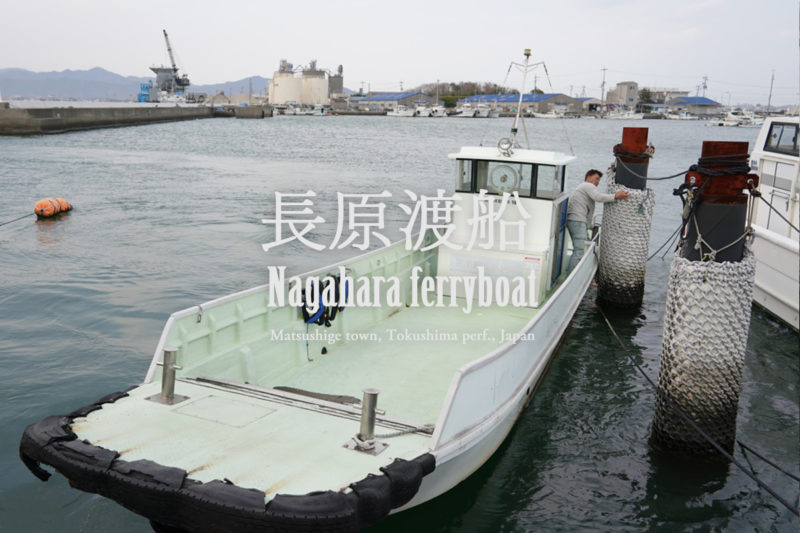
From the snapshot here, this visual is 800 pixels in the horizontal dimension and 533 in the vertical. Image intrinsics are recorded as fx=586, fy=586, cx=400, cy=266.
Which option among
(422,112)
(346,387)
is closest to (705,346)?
(346,387)

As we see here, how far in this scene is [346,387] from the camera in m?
6.76

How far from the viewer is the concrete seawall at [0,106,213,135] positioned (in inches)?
1917

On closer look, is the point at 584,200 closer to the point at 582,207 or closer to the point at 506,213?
the point at 582,207

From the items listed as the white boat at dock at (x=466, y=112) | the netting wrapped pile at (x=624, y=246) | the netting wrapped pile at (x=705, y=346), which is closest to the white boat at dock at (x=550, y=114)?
the white boat at dock at (x=466, y=112)

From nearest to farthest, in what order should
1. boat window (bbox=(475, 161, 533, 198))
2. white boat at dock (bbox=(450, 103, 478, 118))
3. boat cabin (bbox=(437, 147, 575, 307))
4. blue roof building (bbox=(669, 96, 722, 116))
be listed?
boat cabin (bbox=(437, 147, 575, 307)) → boat window (bbox=(475, 161, 533, 198)) → white boat at dock (bbox=(450, 103, 478, 118)) → blue roof building (bbox=(669, 96, 722, 116))

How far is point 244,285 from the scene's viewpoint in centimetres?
1355

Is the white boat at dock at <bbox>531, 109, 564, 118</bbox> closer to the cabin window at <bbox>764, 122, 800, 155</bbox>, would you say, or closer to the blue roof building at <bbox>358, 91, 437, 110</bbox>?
the blue roof building at <bbox>358, 91, 437, 110</bbox>

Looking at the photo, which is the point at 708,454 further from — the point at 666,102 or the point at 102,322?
the point at 666,102

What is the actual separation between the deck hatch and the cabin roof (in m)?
5.32

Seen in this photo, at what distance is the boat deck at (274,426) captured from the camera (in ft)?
13.6

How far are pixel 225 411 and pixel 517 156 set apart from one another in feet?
19.7

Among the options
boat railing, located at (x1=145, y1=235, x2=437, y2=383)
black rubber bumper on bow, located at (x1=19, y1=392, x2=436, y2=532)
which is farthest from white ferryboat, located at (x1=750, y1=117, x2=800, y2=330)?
black rubber bumper on bow, located at (x1=19, y1=392, x2=436, y2=532)

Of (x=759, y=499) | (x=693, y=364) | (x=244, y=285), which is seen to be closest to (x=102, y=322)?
(x=244, y=285)

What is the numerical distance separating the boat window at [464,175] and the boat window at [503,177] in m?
0.12
